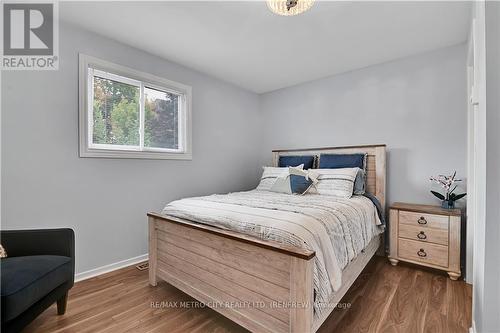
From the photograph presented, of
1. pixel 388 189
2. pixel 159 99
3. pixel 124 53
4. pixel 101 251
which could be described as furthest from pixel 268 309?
pixel 124 53

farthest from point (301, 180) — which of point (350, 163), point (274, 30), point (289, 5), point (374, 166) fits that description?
point (289, 5)

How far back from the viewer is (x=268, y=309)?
52.7 inches

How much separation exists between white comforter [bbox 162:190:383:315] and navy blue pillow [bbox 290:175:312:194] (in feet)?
1.87

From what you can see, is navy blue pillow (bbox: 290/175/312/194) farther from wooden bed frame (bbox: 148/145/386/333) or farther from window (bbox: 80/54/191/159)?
window (bbox: 80/54/191/159)

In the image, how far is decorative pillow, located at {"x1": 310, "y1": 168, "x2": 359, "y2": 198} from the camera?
Answer: 2562mm

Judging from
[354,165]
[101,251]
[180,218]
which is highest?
[354,165]

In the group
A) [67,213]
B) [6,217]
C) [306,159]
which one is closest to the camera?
[6,217]

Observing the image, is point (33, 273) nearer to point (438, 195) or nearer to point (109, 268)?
point (109, 268)

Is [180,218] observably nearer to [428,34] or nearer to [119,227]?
[119,227]

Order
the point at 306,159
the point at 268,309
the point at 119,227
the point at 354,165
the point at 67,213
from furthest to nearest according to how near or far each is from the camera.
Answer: the point at 306,159 < the point at 354,165 < the point at 119,227 < the point at 67,213 < the point at 268,309

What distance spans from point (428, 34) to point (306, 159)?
6.00ft

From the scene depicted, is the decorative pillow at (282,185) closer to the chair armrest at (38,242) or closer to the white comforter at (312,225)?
the white comforter at (312,225)

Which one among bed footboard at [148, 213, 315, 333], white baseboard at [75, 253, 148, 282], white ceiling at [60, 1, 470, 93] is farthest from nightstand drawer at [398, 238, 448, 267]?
white baseboard at [75, 253, 148, 282]

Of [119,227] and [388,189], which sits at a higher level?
[388,189]
